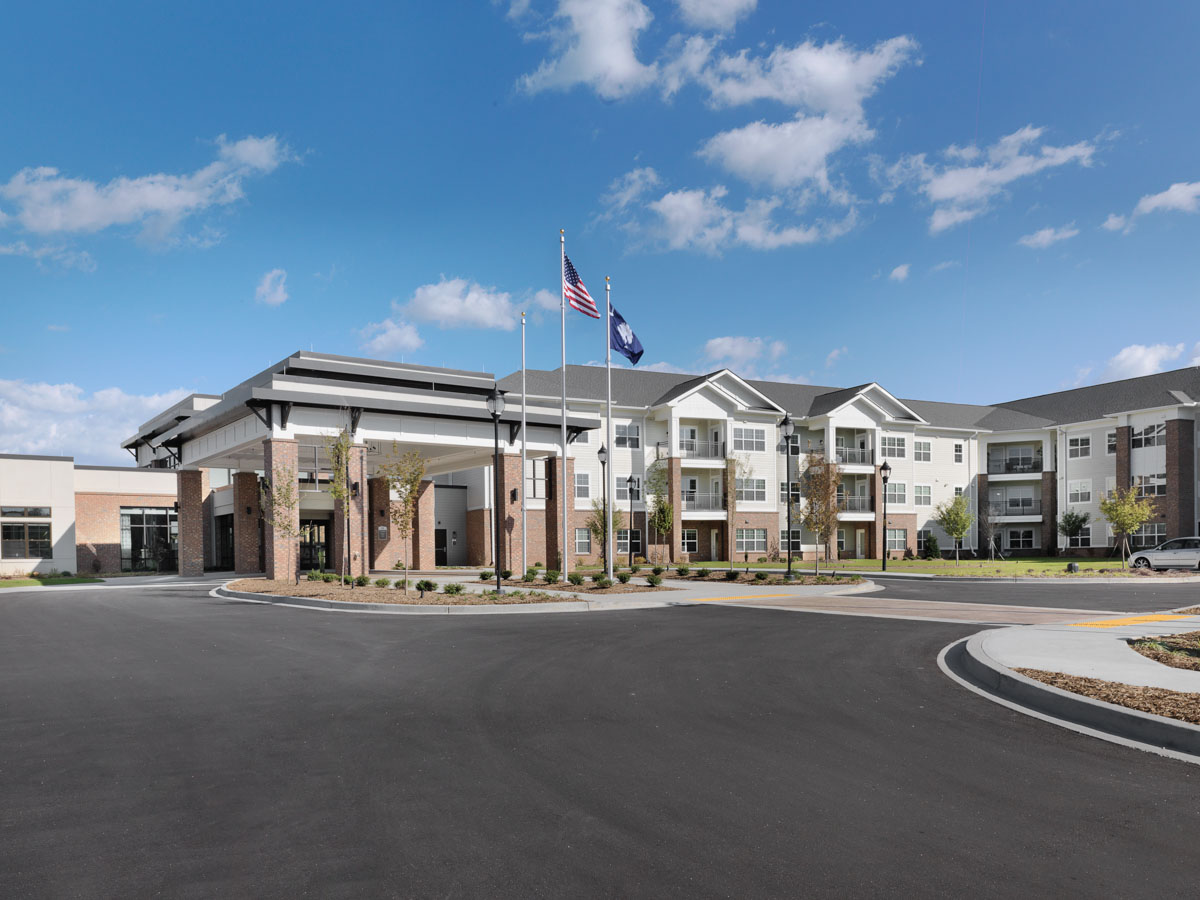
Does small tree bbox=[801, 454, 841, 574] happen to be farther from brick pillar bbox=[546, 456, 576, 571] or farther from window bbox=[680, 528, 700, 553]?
brick pillar bbox=[546, 456, 576, 571]

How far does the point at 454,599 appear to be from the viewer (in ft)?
68.2

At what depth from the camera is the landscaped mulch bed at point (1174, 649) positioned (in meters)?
10.1

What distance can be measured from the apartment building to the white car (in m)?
7.58

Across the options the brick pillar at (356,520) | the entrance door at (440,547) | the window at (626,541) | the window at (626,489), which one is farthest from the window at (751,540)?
the brick pillar at (356,520)

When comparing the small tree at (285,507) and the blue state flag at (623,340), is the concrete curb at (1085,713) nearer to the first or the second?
the blue state flag at (623,340)

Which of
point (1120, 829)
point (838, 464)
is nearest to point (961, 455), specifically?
point (838, 464)

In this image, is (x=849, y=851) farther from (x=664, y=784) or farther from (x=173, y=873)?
(x=173, y=873)

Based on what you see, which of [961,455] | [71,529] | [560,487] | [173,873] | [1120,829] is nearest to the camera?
[173,873]

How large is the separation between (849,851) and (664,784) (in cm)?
156

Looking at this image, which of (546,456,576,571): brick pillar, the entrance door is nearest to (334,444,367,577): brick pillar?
(546,456,576,571): brick pillar

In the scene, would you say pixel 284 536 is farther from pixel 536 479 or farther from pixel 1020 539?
pixel 1020 539

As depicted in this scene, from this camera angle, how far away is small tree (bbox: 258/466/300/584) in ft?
88.2

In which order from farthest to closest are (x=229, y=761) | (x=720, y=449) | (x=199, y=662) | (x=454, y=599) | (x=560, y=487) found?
(x=720, y=449) < (x=560, y=487) < (x=454, y=599) < (x=199, y=662) < (x=229, y=761)

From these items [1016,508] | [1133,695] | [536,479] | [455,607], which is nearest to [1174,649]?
[1133,695]
